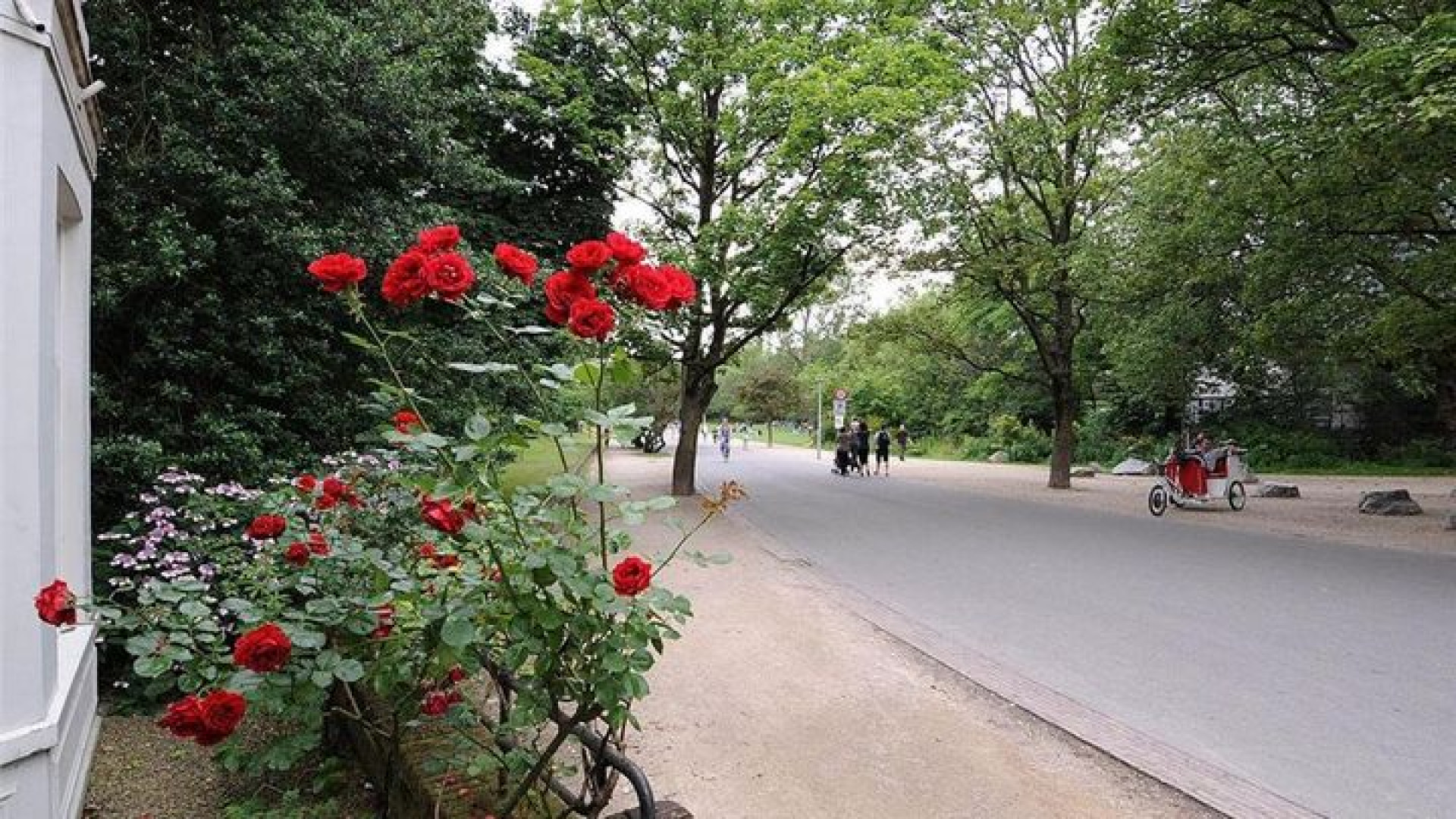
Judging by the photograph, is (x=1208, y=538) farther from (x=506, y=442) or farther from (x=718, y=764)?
(x=506, y=442)

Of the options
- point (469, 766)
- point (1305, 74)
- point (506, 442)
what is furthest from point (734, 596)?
point (1305, 74)

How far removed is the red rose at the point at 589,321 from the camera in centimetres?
204

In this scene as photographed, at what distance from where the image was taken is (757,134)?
48.0 feet

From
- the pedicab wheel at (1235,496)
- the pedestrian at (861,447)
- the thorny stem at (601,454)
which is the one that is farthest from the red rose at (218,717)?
the pedestrian at (861,447)

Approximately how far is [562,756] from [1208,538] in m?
10.9

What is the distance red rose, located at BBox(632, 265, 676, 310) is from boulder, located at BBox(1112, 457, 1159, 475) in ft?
91.6

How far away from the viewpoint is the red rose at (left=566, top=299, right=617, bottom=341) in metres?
2.04

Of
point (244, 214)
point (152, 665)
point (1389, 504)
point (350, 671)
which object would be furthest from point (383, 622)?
point (1389, 504)

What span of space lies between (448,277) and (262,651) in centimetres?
109

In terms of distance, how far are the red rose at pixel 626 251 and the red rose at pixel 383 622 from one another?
132 centimetres

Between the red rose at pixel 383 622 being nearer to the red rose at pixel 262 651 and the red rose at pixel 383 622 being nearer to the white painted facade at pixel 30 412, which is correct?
the red rose at pixel 262 651

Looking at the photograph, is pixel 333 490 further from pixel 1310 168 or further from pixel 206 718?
pixel 1310 168

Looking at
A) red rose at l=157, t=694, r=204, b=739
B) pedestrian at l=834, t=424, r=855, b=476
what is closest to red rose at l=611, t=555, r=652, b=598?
red rose at l=157, t=694, r=204, b=739

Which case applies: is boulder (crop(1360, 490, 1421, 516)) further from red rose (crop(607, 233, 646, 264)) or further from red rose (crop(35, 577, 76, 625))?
red rose (crop(35, 577, 76, 625))
